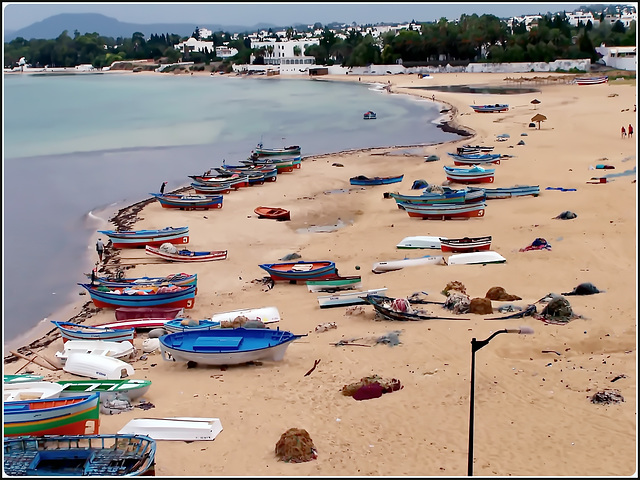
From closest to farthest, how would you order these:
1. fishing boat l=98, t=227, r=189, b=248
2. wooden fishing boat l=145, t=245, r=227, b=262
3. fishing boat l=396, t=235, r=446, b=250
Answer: fishing boat l=396, t=235, r=446, b=250
wooden fishing boat l=145, t=245, r=227, b=262
fishing boat l=98, t=227, r=189, b=248

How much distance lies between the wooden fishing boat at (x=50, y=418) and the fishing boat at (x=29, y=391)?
57 cm

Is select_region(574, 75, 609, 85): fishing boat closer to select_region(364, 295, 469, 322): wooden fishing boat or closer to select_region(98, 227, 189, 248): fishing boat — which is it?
select_region(98, 227, 189, 248): fishing boat

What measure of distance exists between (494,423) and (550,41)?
97297 millimetres

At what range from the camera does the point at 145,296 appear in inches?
728

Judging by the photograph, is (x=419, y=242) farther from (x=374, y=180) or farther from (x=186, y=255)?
(x=374, y=180)

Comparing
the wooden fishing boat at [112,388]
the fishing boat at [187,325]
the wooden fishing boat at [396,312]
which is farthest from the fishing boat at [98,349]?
the wooden fishing boat at [396,312]

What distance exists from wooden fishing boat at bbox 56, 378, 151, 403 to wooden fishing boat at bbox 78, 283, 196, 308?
4.92 m

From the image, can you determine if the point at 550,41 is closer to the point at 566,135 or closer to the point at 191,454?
the point at 566,135

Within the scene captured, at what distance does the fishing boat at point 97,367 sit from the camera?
1448 cm

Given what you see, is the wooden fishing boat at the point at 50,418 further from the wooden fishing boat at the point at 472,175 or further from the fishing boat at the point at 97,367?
the wooden fishing boat at the point at 472,175

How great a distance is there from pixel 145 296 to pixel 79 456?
8.06 m

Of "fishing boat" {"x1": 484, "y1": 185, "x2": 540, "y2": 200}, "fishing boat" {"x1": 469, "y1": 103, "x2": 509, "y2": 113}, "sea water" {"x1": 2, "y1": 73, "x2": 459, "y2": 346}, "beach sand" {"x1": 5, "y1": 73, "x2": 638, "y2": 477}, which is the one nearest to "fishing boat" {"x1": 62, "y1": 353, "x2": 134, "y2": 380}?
"beach sand" {"x1": 5, "y1": 73, "x2": 638, "y2": 477}

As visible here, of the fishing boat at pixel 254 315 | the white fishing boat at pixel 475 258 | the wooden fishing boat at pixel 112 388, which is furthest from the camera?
the white fishing boat at pixel 475 258

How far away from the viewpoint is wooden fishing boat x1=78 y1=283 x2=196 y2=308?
1850 cm
